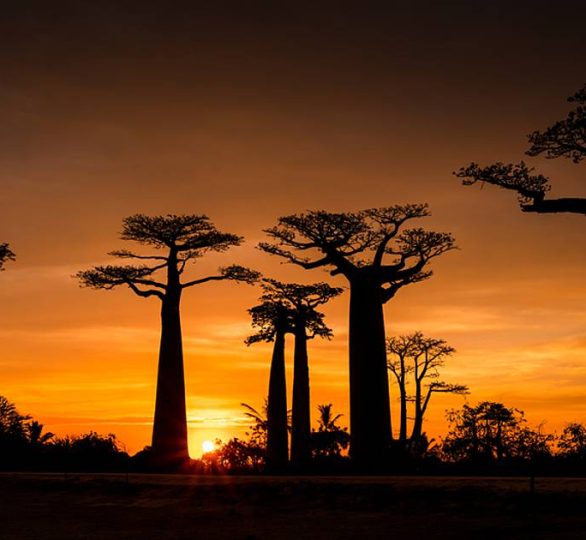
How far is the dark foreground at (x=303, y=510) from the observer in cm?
1441

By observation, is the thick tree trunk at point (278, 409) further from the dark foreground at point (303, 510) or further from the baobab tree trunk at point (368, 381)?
the dark foreground at point (303, 510)

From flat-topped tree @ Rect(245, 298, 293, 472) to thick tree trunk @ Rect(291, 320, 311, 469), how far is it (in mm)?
574

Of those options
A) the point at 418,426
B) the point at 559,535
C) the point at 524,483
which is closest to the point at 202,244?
the point at 418,426

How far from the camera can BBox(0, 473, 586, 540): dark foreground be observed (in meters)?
14.4

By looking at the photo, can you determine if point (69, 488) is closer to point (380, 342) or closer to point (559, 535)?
point (380, 342)

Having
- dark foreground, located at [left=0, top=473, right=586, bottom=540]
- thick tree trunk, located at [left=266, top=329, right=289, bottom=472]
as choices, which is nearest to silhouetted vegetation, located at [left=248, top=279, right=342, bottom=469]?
thick tree trunk, located at [left=266, top=329, right=289, bottom=472]

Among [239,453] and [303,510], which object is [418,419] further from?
[303,510]

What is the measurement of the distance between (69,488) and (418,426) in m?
26.0

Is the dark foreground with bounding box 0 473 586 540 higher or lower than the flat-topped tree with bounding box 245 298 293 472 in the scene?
lower

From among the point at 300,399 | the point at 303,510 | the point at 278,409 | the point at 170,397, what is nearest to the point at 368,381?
the point at 170,397

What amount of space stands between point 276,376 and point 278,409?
143 centimetres

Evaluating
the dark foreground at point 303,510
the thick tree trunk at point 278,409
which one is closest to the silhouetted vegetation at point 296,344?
the thick tree trunk at point 278,409

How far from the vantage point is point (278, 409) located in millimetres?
38156

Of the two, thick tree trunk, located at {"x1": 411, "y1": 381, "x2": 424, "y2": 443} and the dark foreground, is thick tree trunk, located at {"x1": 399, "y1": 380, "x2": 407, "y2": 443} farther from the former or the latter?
the dark foreground
